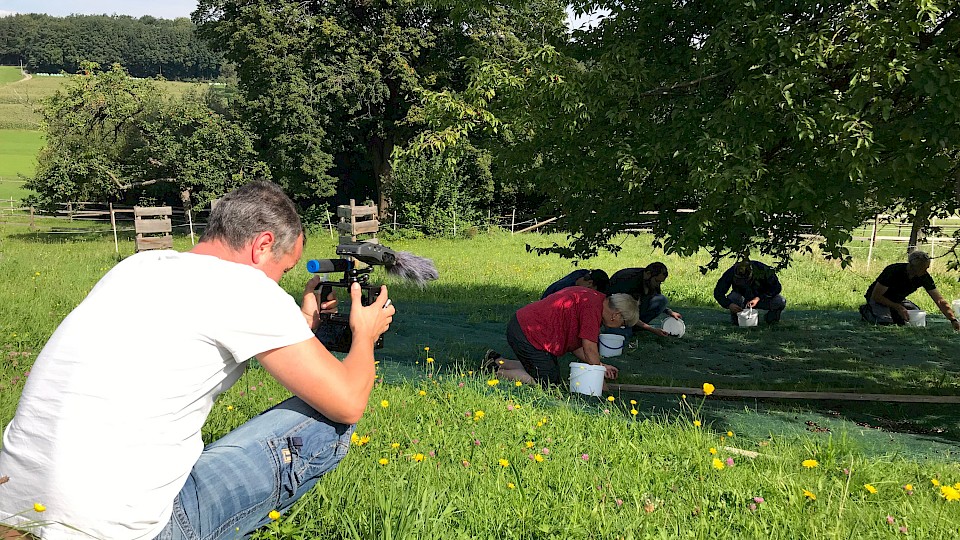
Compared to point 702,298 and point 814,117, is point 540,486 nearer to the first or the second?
point 814,117

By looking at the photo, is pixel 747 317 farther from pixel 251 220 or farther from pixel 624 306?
pixel 251 220

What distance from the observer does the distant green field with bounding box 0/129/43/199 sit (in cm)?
4844

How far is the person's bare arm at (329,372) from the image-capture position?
2.13m

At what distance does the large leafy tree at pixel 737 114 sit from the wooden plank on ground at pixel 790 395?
1283 mm

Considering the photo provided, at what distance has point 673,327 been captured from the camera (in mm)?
9102

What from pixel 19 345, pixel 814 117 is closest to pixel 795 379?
pixel 814 117

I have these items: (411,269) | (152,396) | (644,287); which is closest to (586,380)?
(644,287)

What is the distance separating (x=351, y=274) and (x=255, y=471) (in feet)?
2.86

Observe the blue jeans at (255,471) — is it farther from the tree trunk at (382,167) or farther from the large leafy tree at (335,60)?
the tree trunk at (382,167)

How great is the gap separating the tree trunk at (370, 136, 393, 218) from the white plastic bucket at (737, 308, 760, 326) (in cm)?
2085

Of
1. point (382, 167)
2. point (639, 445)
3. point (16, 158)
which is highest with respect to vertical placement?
point (16, 158)

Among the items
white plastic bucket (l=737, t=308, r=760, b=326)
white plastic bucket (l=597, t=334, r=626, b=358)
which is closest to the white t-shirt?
white plastic bucket (l=597, t=334, r=626, b=358)

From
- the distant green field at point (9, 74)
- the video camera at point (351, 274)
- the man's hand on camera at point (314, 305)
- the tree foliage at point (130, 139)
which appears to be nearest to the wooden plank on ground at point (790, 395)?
the video camera at point (351, 274)

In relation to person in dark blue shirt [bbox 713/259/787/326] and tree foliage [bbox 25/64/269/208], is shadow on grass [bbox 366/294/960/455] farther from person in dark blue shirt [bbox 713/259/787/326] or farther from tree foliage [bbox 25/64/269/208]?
tree foliage [bbox 25/64/269/208]
